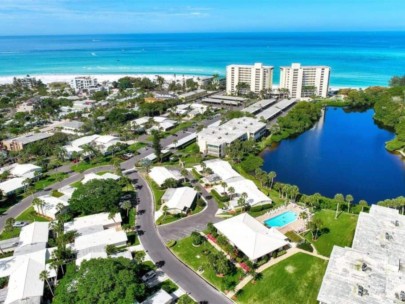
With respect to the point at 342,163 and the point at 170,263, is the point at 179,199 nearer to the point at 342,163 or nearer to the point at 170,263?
the point at 170,263

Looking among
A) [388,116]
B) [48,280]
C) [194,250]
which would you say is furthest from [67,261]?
[388,116]

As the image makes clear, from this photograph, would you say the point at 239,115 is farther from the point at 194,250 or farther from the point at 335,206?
the point at 194,250

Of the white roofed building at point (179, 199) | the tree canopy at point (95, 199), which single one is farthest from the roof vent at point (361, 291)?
the tree canopy at point (95, 199)

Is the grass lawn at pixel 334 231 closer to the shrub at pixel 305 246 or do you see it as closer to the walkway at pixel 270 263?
the shrub at pixel 305 246

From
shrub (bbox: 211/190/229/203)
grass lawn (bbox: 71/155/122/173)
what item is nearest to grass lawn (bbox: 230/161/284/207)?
shrub (bbox: 211/190/229/203)

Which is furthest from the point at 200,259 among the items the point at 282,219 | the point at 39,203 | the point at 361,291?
the point at 39,203

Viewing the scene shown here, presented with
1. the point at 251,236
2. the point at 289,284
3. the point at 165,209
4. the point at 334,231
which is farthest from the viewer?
the point at 165,209

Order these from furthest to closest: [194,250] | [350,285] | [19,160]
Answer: [19,160], [194,250], [350,285]
